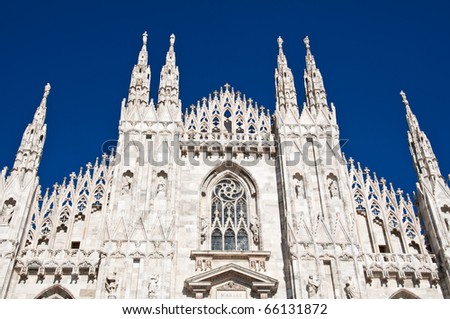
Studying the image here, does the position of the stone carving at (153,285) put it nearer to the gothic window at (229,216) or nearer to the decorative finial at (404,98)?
the gothic window at (229,216)

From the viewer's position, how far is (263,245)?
1716cm

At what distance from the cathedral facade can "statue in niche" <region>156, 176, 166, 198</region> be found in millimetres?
54

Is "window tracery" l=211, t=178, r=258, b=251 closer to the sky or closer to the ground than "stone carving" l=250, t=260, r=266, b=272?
closer to the sky

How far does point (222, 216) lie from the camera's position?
1811cm

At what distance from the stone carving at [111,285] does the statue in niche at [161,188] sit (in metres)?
3.27

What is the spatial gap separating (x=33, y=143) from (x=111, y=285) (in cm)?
649

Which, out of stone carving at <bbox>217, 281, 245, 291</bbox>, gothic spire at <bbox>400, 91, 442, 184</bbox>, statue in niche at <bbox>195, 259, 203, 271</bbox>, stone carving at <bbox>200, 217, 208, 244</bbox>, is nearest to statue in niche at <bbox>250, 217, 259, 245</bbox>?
stone carving at <bbox>200, 217, 208, 244</bbox>

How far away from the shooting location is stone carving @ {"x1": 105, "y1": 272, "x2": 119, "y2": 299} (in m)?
14.9

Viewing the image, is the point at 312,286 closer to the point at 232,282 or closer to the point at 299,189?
the point at 232,282

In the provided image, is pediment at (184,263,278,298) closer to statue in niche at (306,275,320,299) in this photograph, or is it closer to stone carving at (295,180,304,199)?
statue in niche at (306,275,320,299)

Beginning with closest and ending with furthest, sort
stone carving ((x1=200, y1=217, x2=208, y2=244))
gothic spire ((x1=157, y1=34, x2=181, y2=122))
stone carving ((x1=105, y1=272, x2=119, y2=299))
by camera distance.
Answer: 1. stone carving ((x1=105, y1=272, x2=119, y2=299))
2. stone carving ((x1=200, y1=217, x2=208, y2=244))
3. gothic spire ((x1=157, y1=34, x2=181, y2=122))
